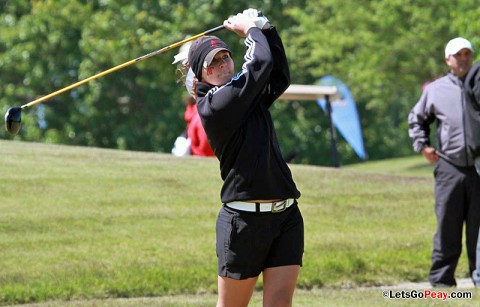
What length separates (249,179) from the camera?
5621 mm

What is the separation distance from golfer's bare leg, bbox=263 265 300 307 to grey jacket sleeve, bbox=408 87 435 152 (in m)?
4.23

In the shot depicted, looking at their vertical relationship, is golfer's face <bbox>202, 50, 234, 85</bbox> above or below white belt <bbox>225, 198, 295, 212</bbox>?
above

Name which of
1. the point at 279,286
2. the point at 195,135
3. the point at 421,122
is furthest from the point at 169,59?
the point at 279,286

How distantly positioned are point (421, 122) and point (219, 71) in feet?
14.0

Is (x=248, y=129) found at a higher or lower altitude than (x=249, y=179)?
higher

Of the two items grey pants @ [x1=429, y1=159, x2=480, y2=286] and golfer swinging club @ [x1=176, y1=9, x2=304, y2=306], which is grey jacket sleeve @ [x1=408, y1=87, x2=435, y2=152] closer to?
grey pants @ [x1=429, y1=159, x2=480, y2=286]

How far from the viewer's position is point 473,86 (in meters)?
9.05

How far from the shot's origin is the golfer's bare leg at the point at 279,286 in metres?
5.58

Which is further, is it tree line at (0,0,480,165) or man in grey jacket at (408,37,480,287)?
tree line at (0,0,480,165)

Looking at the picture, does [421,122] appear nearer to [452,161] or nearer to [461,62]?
[452,161]

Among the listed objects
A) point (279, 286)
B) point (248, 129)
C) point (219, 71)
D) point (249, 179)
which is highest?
point (219, 71)

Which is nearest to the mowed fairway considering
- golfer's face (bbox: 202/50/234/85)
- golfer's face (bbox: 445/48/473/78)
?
golfer's face (bbox: 445/48/473/78)

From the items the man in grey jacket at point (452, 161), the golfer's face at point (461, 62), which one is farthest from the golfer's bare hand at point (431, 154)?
the golfer's face at point (461, 62)

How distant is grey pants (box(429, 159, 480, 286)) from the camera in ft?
30.6
